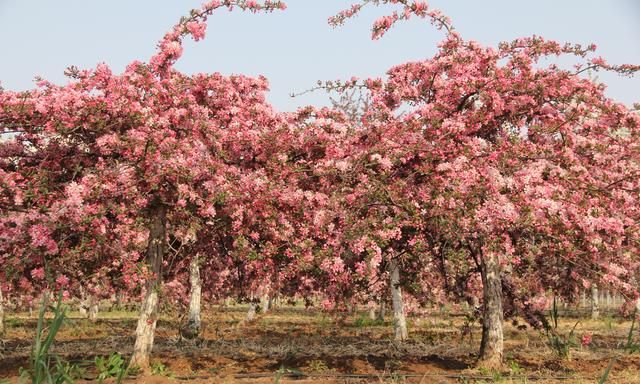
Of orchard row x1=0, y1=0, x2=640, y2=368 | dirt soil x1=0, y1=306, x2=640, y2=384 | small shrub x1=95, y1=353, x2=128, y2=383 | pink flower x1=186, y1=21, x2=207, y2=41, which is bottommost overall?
dirt soil x1=0, y1=306, x2=640, y2=384

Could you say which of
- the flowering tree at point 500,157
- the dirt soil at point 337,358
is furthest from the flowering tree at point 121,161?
the flowering tree at point 500,157

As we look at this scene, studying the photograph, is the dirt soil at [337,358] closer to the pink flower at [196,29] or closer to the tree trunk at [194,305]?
the tree trunk at [194,305]

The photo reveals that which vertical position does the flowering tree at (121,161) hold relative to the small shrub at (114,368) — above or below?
above

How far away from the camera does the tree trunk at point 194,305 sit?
78.9 ft

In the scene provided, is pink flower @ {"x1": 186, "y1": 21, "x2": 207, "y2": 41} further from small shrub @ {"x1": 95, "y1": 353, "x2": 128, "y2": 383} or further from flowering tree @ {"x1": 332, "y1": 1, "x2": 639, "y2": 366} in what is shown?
small shrub @ {"x1": 95, "y1": 353, "x2": 128, "y2": 383}

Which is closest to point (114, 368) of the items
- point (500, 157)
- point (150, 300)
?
point (150, 300)

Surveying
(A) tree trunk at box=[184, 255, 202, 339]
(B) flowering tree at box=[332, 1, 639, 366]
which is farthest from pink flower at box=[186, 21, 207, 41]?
(A) tree trunk at box=[184, 255, 202, 339]

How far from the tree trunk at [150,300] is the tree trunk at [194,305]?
9743 mm

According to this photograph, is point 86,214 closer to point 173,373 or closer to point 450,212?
point 173,373

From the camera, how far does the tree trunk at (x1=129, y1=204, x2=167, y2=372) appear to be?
13.4m

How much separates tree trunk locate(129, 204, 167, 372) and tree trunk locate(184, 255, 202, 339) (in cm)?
974

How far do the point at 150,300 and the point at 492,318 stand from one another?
Answer: 7628 mm

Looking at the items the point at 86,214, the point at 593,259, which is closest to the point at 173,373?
the point at 86,214

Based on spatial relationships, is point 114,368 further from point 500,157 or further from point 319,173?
point 500,157
